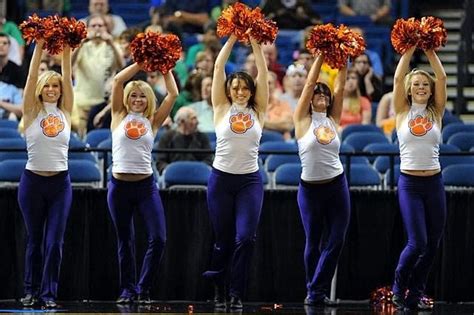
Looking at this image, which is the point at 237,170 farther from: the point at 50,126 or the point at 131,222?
the point at 50,126

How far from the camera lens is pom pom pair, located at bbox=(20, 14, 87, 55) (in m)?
12.0

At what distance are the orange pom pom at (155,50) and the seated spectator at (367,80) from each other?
4234 millimetres

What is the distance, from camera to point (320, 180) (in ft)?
39.3

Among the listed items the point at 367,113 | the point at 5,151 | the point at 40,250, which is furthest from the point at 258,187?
the point at 367,113

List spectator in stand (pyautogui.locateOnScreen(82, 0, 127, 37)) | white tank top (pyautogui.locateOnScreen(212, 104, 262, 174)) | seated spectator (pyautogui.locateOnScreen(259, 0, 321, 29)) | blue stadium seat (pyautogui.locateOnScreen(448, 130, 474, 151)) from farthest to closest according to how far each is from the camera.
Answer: seated spectator (pyautogui.locateOnScreen(259, 0, 321, 29)) → spectator in stand (pyautogui.locateOnScreen(82, 0, 127, 37)) → blue stadium seat (pyautogui.locateOnScreen(448, 130, 474, 151)) → white tank top (pyautogui.locateOnScreen(212, 104, 262, 174))

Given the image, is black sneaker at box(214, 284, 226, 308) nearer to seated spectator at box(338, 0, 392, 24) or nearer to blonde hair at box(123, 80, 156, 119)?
blonde hair at box(123, 80, 156, 119)

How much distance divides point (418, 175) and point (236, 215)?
1444 millimetres

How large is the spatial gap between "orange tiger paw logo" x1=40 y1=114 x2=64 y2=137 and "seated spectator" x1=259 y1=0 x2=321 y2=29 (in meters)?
5.77

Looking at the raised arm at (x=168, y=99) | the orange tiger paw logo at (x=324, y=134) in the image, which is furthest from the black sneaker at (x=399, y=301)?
the raised arm at (x=168, y=99)

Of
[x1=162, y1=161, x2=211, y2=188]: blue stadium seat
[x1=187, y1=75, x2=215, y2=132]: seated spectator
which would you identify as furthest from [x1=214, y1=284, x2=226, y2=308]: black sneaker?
[x1=187, y1=75, x2=215, y2=132]: seated spectator

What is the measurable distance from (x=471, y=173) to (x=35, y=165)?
3.95 metres

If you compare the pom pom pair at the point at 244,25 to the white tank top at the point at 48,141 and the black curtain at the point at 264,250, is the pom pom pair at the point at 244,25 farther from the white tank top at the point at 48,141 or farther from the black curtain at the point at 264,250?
the black curtain at the point at 264,250

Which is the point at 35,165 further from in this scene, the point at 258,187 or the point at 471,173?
the point at 471,173

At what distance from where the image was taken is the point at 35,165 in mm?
11953
